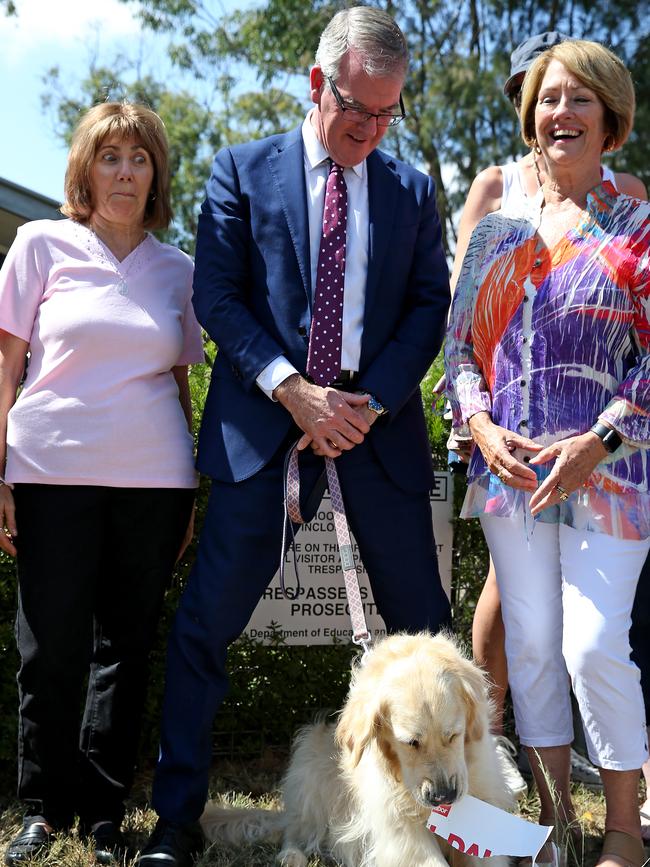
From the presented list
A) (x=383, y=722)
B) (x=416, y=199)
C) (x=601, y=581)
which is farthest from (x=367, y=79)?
(x=383, y=722)

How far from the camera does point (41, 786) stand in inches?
133

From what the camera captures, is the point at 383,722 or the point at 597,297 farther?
the point at 597,297

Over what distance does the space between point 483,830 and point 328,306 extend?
5.90 feet

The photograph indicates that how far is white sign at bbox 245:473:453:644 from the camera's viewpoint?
4359mm

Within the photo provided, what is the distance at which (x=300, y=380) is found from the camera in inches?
Answer: 126

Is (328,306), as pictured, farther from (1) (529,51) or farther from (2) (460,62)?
(2) (460,62)

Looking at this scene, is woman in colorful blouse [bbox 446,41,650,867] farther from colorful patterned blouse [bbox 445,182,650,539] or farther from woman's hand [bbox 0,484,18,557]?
woman's hand [bbox 0,484,18,557]

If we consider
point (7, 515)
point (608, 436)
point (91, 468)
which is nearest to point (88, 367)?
point (91, 468)

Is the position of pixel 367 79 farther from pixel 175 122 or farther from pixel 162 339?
pixel 175 122

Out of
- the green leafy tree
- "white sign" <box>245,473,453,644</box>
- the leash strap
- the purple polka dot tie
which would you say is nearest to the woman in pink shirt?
the leash strap

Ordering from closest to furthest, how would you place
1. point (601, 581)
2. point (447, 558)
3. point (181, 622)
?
point (601, 581)
point (181, 622)
point (447, 558)

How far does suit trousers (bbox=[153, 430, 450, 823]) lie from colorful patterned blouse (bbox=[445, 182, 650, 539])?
38 cm

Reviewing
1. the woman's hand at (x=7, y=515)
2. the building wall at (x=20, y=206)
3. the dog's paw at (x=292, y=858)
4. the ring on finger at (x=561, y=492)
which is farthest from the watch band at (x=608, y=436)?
the building wall at (x=20, y=206)

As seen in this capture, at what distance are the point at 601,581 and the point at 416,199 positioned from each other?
5.18 ft
